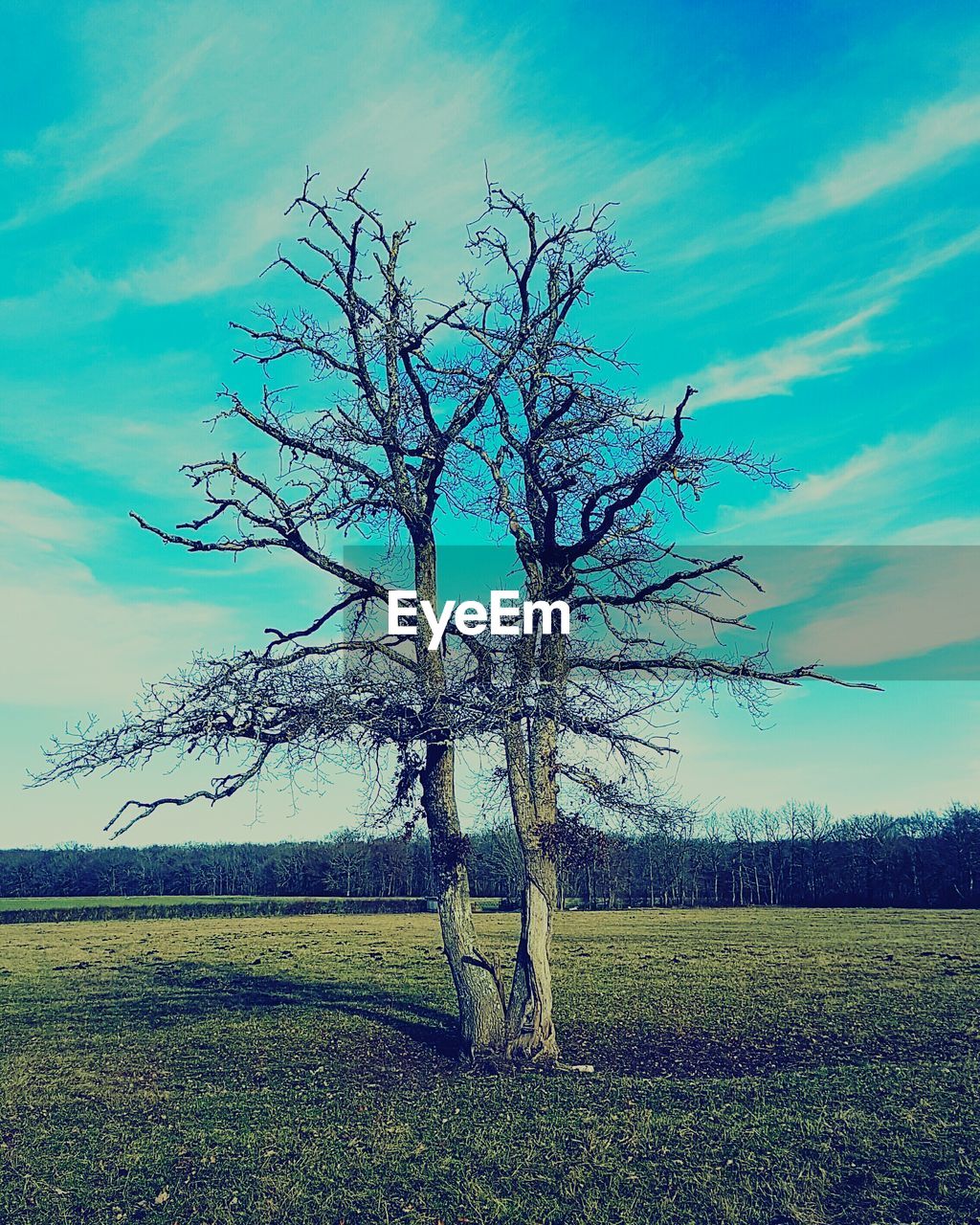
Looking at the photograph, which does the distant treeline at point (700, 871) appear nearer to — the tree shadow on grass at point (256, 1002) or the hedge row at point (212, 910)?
the hedge row at point (212, 910)

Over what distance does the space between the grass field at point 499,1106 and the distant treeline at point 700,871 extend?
131 ft

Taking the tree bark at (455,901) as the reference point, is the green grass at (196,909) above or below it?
below

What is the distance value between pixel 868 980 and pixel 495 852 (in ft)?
42.0

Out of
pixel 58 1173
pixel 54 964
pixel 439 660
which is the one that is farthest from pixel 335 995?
pixel 54 964

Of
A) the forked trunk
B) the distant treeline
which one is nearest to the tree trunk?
the forked trunk

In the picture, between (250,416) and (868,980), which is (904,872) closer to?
(868,980)

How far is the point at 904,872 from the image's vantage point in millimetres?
83000

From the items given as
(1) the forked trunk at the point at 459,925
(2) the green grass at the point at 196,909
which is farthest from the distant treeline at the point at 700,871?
(1) the forked trunk at the point at 459,925

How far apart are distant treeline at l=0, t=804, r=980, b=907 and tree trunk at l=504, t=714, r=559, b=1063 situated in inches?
1860

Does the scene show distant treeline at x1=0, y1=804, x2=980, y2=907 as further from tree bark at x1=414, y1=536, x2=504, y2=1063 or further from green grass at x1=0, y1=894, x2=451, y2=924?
tree bark at x1=414, y1=536, x2=504, y2=1063

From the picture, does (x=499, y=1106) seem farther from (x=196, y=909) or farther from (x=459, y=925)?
(x=196, y=909)

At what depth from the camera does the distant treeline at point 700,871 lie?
265 ft

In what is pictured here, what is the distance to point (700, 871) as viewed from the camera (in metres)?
97.7

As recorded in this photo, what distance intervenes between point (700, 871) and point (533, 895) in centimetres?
8867
